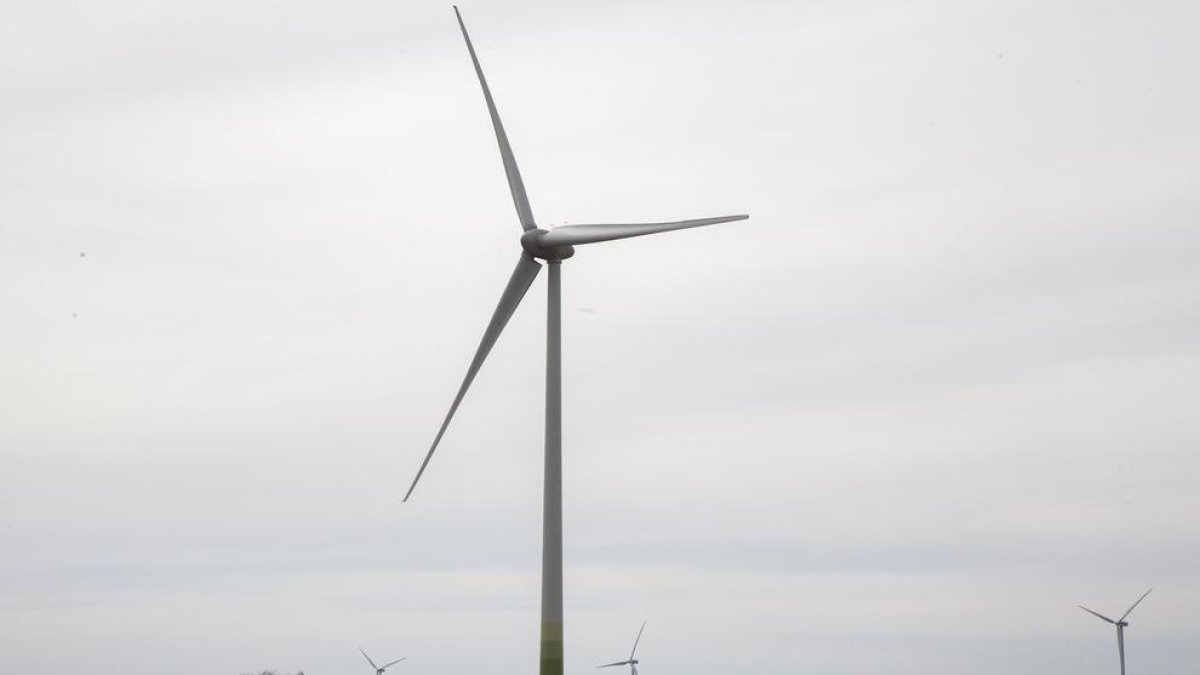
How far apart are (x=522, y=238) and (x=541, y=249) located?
915 mm

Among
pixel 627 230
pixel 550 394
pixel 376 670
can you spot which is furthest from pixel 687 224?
pixel 376 670

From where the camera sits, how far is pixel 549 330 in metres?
52.3

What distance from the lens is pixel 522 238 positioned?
54.4m

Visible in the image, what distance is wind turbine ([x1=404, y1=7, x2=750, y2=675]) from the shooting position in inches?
1951

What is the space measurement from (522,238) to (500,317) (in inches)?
126

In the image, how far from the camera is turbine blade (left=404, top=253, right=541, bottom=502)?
5487cm

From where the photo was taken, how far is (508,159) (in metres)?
59.1

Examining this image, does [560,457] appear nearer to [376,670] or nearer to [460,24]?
[460,24]

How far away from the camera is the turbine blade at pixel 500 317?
54.9 meters

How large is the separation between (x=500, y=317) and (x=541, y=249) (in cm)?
351

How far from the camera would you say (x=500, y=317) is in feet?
185

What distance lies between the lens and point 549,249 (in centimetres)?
5375

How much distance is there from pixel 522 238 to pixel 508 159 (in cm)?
556

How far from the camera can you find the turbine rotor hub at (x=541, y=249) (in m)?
53.7
